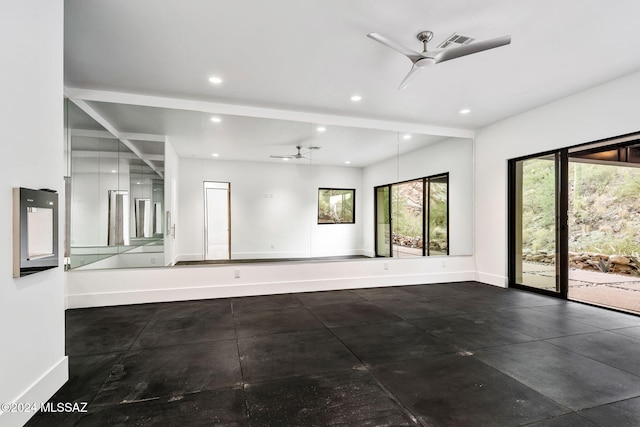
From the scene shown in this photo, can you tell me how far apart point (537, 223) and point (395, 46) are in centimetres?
416

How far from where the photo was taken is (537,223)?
519cm

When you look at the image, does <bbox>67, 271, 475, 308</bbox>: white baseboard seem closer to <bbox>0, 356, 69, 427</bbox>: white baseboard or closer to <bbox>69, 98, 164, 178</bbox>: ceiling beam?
<bbox>69, 98, 164, 178</bbox>: ceiling beam

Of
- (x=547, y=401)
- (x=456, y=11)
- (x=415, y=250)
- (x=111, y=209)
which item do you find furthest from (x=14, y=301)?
(x=415, y=250)

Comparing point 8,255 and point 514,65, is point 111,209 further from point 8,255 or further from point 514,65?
point 514,65

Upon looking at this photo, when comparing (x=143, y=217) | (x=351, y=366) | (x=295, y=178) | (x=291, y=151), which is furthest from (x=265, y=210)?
(x=351, y=366)

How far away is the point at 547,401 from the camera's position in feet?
6.98

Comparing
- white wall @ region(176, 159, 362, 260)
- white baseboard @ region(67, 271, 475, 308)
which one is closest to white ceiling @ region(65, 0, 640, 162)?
white wall @ region(176, 159, 362, 260)

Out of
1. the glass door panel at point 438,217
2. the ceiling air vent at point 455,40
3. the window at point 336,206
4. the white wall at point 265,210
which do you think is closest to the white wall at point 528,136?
the glass door panel at point 438,217

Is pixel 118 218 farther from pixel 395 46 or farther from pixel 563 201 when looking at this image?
pixel 563 201

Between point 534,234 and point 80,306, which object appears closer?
point 80,306

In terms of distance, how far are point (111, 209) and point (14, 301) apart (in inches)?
123

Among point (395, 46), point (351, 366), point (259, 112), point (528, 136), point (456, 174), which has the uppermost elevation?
point (259, 112)

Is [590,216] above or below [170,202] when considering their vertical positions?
below

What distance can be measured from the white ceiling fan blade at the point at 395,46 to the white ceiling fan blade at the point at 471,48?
170 mm
